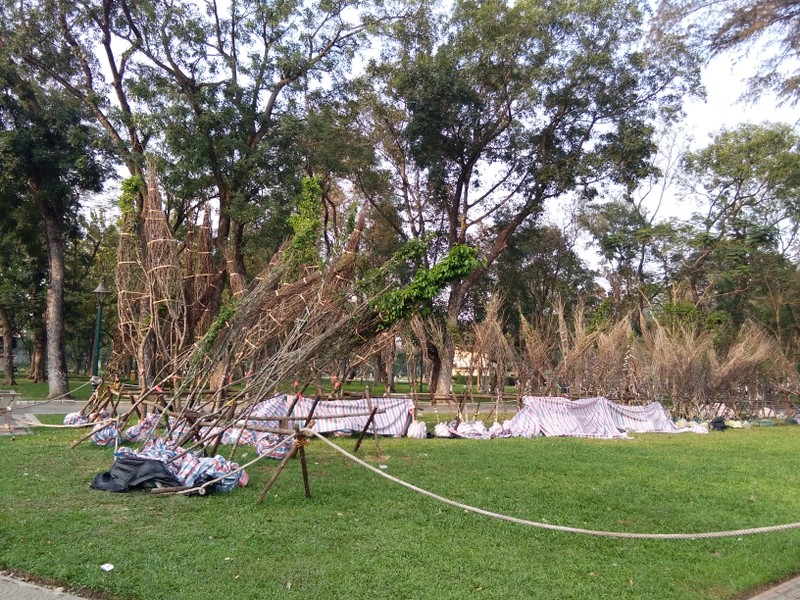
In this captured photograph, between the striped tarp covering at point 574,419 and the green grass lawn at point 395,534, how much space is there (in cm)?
570

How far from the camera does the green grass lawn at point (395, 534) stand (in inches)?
182

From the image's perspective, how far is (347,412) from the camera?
538 inches

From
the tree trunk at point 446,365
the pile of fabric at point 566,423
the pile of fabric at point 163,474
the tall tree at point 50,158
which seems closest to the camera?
the pile of fabric at point 163,474

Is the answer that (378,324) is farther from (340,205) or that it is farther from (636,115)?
(340,205)

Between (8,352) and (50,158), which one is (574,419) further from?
(8,352)

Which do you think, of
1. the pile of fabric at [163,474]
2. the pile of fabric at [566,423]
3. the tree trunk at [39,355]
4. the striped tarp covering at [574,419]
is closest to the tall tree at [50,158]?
the pile of fabric at [566,423]

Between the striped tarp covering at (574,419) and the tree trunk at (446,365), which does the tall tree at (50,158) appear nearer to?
the tree trunk at (446,365)

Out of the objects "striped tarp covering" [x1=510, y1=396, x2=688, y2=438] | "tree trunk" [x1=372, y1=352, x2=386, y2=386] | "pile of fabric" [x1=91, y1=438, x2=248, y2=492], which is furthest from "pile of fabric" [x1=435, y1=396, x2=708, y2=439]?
"pile of fabric" [x1=91, y1=438, x2=248, y2=492]

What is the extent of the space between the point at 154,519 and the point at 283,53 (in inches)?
683

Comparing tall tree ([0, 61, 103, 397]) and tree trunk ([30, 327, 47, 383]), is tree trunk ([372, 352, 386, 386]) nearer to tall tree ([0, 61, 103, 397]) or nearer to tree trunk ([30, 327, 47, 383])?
tall tree ([0, 61, 103, 397])

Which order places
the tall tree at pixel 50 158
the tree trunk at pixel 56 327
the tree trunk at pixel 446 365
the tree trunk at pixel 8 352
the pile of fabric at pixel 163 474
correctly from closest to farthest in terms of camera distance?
the pile of fabric at pixel 163 474 < the tall tree at pixel 50 158 < the tree trunk at pixel 56 327 < the tree trunk at pixel 446 365 < the tree trunk at pixel 8 352

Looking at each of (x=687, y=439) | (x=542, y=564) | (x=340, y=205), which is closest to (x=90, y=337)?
(x=340, y=205)

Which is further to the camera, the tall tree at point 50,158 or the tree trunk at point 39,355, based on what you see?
the tree trunk at point 39,355

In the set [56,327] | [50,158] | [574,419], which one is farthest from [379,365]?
[50,158]
